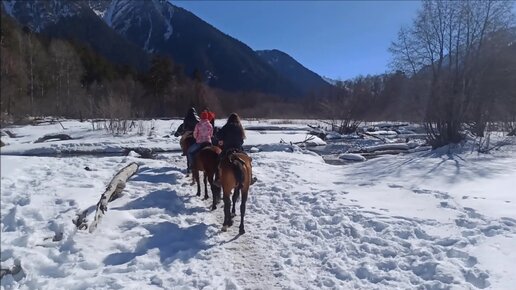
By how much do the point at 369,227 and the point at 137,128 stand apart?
2330 cm

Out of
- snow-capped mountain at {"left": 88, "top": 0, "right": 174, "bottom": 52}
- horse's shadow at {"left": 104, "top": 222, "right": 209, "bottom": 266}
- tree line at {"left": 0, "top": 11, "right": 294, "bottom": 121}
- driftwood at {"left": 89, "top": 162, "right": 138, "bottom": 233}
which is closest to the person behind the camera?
horse's shadow at {"left": 104, "top": 222, "right": 209, "bottom": 266}

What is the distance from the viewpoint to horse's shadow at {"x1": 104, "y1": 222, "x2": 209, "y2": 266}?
20.7ft

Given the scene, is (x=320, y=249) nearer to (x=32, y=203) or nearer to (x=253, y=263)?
(x=253, y=263)

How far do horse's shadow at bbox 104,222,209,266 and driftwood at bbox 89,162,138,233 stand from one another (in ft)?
2.85

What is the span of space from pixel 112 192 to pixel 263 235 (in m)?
3.48

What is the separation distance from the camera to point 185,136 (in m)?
12.4

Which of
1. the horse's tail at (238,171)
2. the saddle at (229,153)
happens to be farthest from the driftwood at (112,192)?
the horse's tail at (238,171)

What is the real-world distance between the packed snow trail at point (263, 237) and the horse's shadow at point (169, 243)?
0.06ft

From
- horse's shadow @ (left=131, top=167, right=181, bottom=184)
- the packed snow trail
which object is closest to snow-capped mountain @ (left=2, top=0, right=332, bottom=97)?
horse's shadow @ (left=131, top=167, right=181, bottom=184)

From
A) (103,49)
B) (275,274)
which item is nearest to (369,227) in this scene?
(275,274)

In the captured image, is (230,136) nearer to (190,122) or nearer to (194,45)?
(190,122)

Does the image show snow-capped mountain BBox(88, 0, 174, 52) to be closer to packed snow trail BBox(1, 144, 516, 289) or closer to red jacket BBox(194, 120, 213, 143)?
red jacket BBox(194, 120, 213, 143)

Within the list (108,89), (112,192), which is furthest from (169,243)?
(108,89)

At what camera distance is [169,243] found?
7094 mm
